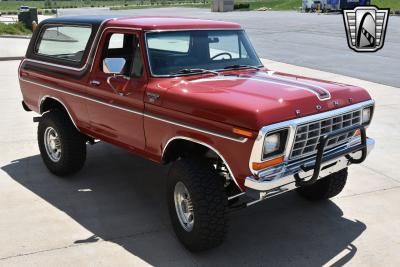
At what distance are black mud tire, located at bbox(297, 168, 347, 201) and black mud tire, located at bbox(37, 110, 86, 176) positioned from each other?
105 inches

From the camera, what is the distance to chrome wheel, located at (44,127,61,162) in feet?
19.6

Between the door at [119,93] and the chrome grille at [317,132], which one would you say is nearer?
the chrome grille at [317,132]

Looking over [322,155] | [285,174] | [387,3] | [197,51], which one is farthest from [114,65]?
[387,3]

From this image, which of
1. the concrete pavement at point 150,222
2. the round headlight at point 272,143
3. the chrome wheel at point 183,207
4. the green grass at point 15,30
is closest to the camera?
the round headlight at point 272,143

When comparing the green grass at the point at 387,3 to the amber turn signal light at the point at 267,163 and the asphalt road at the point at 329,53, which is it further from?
the amber turn signal light at the point at 267,163

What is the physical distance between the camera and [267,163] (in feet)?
12.1

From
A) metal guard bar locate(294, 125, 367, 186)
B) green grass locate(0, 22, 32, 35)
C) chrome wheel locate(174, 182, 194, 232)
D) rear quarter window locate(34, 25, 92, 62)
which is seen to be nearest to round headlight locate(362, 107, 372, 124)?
metal guard bar locate(294, 125, 367, 186)

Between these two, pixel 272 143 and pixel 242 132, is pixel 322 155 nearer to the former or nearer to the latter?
pixel 272 143

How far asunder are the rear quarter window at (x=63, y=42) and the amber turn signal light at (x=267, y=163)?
9.25 ft

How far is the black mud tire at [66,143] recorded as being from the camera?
5.73m

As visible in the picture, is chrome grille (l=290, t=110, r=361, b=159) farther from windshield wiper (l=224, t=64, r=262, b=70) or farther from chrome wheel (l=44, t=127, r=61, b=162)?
chrome wheel (l=44, t=127, r=61, b=162)

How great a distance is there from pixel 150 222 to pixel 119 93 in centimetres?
131

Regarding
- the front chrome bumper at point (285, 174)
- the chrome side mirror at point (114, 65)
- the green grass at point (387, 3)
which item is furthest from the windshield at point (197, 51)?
the green grass at point (387, 3)

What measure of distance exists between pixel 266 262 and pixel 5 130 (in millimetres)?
5724
